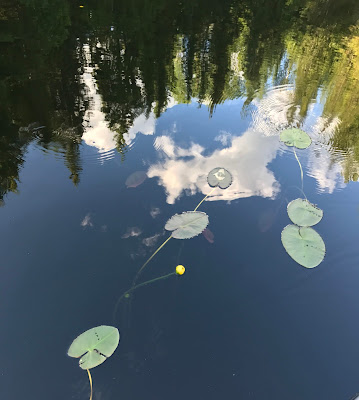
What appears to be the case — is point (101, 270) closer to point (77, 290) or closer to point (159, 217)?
point (77, 290)

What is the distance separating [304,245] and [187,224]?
1.06 m

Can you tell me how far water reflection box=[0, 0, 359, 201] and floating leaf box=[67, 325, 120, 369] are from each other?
1496 millimetres

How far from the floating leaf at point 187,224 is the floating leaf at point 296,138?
1794 mm

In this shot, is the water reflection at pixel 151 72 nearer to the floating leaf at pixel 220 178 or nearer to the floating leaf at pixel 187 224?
the floating leaf at pixel 220 178

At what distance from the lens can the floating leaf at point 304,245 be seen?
8.52ft

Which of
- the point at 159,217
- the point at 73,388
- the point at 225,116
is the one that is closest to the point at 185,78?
the point at 225,116

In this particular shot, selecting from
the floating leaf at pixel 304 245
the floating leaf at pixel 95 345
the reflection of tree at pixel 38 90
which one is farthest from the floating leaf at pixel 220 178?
the floating leaf at pixel 95 345

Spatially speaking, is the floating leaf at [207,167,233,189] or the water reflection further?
the water reflection

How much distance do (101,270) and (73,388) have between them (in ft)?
2.78

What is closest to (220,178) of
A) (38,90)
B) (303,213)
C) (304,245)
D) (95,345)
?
(303,213)

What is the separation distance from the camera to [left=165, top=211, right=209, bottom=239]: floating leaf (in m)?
2.73

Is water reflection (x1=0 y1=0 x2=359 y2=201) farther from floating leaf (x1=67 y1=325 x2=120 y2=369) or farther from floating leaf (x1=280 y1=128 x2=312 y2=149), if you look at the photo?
floating leaf (x1=67 y1=325 x2=120 y2=369)

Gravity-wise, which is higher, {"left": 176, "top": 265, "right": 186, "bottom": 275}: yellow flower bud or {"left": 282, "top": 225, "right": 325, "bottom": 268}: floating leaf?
{"left": 282, "top": 225, "right": 325, "bottom": 268}: floating leaf

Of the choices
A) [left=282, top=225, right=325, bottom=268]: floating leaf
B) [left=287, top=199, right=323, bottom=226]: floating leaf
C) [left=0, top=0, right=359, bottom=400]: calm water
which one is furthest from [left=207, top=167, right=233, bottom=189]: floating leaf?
[left=282, top=225, right=325, bottom=268]: floating leaf
